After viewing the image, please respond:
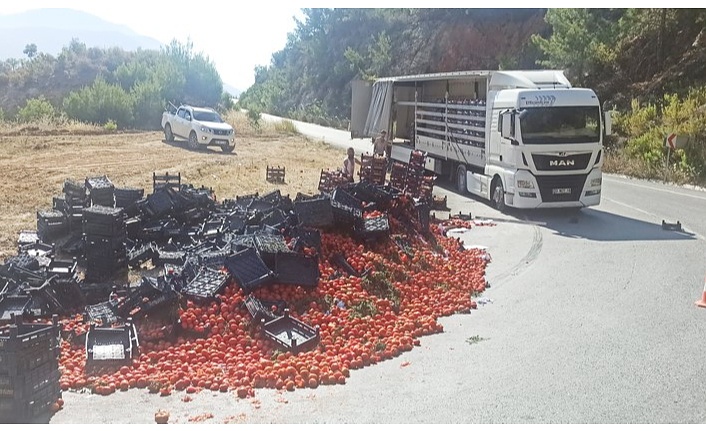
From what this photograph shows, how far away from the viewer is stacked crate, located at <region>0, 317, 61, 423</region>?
5.62m

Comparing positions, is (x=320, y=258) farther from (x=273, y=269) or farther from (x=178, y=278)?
(x=178, y=278)

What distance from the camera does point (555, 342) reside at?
7828 millimetres

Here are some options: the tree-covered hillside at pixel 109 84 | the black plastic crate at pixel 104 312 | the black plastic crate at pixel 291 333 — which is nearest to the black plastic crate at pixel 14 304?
the black plastic crate at pixel 104 312

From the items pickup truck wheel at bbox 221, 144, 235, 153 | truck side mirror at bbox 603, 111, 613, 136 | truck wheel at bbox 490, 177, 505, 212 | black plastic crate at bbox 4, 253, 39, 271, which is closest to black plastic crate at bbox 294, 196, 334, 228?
black plastic crate at bbox 4, 253, 39, 271

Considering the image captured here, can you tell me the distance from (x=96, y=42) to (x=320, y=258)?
70.9 m

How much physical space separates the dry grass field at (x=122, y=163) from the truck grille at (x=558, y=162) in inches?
281

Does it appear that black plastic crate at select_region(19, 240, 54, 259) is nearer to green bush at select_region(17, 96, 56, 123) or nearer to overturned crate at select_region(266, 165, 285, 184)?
overturned crate at select_region(266, 165, 285, 184)

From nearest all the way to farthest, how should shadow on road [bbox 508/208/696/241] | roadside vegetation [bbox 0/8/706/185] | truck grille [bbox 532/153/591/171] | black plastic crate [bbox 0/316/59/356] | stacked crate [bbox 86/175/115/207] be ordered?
black plastic crate [bbox 0/316/59/356]
stacked crate [bbox 86/175/115/207]
shadow on road [bbox 508/208/696/241]
truck grille [bbox 532/153/591/171]
roadside vegetation [bbox 0/8/706/185]

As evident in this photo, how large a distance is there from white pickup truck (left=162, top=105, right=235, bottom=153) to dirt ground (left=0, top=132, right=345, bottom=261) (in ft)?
1.65

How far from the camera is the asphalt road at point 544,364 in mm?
5969

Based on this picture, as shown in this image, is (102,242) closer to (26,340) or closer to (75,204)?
(75,204)

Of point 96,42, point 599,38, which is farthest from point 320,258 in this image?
point 96,42

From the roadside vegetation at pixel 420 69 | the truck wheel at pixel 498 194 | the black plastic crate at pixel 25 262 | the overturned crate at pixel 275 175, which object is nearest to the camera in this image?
the black plastic crate at pixel 25 262

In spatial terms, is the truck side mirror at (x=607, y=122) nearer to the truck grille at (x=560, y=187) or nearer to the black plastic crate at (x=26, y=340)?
the truck grille at (x=560, y=187)
